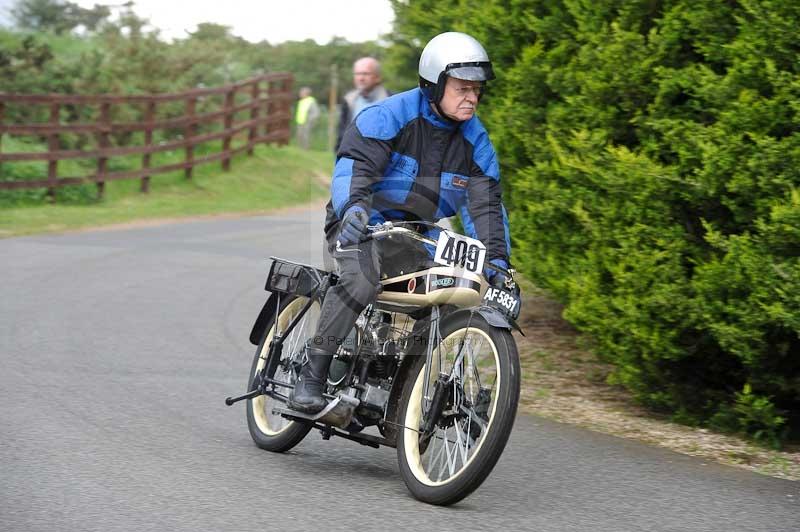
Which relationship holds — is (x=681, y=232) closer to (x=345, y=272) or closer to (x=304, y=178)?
(x=345, y=272)

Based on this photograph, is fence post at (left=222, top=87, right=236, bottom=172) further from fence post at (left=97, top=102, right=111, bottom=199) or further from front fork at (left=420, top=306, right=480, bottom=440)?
front fork at (left=420, top=306, right=480, bottom=440)

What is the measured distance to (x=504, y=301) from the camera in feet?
17.3

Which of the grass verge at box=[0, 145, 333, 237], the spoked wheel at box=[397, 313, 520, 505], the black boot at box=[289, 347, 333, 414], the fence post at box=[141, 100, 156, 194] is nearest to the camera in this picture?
the spoked wheel at box=[397, 313, 520, 505]

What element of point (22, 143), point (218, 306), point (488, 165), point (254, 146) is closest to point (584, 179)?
point (488, 165)

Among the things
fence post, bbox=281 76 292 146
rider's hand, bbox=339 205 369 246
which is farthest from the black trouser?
fence post, bbox=281 76 292 146

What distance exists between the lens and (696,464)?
6293mm

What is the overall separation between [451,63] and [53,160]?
15.2 metres

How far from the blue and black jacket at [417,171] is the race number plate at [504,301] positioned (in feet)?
1.59

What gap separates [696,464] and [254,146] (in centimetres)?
2233

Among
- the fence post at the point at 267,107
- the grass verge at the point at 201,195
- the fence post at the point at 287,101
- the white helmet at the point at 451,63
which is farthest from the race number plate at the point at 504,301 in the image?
the fence post at the point at 287,101

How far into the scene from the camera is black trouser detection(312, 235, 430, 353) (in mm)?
5508

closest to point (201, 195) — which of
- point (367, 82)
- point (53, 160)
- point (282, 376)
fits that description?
point (53, 160)

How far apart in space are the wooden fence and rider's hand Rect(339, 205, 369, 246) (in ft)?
48.2

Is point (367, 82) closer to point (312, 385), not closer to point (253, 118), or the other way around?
point (312, 385)
